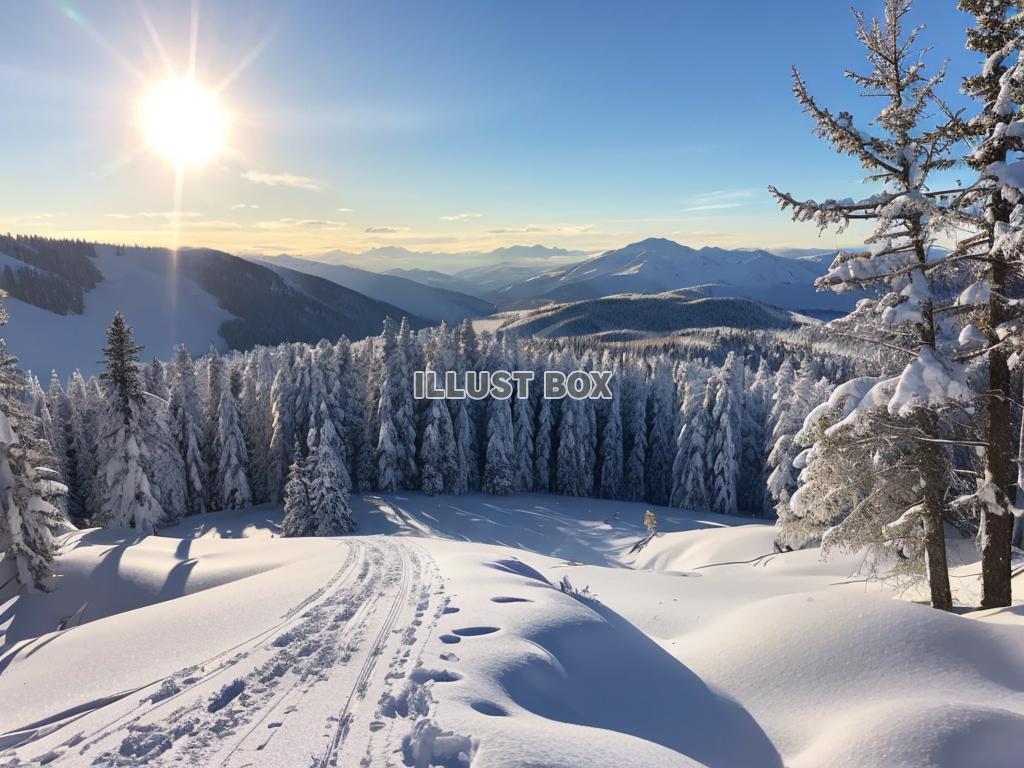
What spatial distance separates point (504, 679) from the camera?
7.00 meters

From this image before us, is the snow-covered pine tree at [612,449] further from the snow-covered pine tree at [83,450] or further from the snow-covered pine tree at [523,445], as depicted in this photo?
the snow-covered pine tree at [83,450]

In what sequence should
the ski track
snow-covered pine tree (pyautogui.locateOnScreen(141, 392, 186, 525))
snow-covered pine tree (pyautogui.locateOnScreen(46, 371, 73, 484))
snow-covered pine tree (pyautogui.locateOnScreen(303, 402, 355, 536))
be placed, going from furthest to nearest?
snow-covered pine tree (pyautogui.locateOnScreen(46, 371, 73, 484)), snow-covered pine tree (pyautogui.locateOnScreen(141, 392, 186, 525)), snow-covered pine tree (pyautogui.locateOnScreen(303, 402, 355, 536)), the ski track

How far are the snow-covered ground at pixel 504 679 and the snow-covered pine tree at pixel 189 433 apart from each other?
106 ft

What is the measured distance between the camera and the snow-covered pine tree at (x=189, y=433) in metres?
43.1

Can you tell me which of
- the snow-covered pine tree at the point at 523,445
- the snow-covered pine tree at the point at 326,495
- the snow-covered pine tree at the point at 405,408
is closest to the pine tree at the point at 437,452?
the snow-covered pine tree at the point at 405,408

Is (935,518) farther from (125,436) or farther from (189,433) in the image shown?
(189,433)

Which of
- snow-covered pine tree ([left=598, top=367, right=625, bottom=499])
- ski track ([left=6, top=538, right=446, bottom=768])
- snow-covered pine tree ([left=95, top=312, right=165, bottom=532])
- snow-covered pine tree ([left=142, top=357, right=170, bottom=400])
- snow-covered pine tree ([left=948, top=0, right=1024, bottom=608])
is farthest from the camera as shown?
snow-covered pine tree ([left=598, top=367, right=625, bottom=499])

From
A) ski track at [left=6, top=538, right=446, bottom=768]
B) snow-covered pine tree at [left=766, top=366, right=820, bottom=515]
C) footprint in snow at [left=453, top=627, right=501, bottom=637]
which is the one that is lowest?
snow-covered pine tree at [left=766, top=366, right=820, bottom=515]

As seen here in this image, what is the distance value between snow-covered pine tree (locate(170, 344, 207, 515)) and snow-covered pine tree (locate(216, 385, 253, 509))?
6.08 feet

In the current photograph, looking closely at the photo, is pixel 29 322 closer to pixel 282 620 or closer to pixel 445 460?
pixel 445 460

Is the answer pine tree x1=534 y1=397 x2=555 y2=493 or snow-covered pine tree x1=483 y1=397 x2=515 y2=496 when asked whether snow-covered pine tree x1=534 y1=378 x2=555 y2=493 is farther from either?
snow-covered pine tree x1=483 y1=397 x2=515 y2=496

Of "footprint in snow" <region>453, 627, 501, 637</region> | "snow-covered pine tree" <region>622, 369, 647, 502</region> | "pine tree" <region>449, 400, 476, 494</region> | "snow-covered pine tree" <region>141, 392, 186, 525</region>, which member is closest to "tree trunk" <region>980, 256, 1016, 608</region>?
"footprint in snow" <region>453, 627, 501, 637</region>

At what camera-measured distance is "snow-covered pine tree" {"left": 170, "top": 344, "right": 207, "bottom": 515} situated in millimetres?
43062

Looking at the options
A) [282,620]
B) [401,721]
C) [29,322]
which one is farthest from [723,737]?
[29,322]
